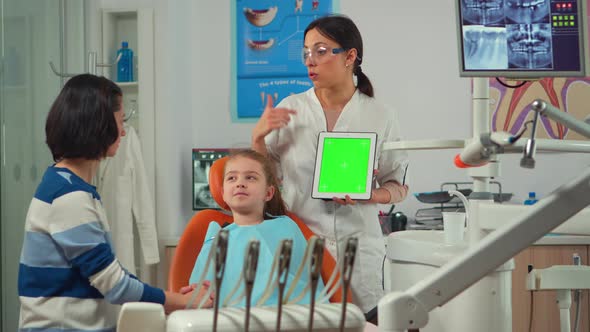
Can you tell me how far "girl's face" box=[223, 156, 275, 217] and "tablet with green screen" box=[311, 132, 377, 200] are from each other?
0.16 m

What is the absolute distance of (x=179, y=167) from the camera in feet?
13.5

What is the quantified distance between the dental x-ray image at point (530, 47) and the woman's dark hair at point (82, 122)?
0.94 metres

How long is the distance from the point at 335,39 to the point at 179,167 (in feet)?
7.15

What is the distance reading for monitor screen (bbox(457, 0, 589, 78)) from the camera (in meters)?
1.64

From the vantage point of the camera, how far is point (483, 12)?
166 centimetres

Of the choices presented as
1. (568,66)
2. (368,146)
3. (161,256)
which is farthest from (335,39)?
(161,256)

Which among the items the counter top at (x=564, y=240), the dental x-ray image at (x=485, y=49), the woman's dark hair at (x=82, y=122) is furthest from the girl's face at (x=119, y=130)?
the counter top at (x=564, y=240)

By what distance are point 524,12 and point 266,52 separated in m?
2.68

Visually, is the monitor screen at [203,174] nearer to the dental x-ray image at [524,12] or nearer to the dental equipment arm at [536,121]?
the dental x-ray image at [524,12]

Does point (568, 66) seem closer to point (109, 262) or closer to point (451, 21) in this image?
point (109, 262)

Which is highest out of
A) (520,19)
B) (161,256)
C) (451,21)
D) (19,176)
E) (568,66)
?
(451,21)

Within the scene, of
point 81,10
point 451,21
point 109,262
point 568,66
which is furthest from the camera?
point 451,21

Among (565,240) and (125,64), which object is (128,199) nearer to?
(125,64)

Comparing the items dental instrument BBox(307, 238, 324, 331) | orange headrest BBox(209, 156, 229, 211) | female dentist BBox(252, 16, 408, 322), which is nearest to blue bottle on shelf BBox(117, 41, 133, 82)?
female dentist BBox(252, 16, 408, 322)
